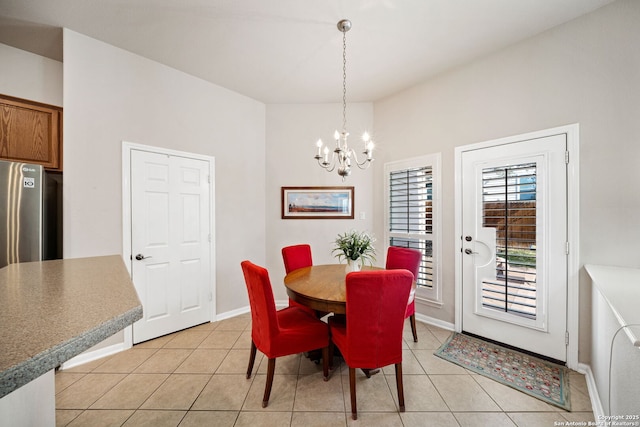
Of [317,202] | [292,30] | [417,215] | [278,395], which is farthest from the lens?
[317,202]

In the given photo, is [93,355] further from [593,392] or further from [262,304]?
[593,392]

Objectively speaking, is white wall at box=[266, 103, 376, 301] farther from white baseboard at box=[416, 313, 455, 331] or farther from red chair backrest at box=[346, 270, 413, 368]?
red chair backrest at box=[346, 270, 413, 368]

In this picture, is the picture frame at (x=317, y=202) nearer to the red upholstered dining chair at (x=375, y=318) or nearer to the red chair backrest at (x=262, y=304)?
the red chair backrest at (x=262, y=304)

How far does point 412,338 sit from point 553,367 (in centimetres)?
115

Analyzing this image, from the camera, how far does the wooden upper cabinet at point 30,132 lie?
7.52 feet

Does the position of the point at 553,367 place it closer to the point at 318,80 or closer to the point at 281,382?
the point at 281,382

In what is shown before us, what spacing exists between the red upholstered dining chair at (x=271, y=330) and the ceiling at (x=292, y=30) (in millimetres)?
2091

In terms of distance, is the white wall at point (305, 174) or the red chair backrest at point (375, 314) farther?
the white wall at point (305, 174)

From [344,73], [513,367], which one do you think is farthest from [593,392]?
[344,73]

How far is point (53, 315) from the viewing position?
61 cm

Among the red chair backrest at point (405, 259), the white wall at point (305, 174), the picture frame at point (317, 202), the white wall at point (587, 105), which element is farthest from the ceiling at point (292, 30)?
the red chair backrest at point (405, 259)

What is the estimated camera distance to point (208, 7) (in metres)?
2.05

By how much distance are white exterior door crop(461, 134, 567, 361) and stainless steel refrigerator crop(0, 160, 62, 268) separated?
3983mm

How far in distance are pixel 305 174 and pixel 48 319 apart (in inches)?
129
